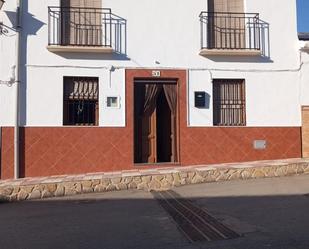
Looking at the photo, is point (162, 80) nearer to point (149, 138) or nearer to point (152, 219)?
point (149, 138)

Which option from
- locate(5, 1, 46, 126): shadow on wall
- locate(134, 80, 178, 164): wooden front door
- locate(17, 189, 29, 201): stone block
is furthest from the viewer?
locate(134, 80, 178, 164): wooden front door

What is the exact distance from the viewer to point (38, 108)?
13.2m

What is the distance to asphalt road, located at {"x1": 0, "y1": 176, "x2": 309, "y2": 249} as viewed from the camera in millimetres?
6301

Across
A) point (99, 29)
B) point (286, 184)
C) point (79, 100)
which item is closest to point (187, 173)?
point (286, 184)

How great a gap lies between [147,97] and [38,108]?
322cm

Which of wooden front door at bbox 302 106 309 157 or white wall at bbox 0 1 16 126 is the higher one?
white wall at bbox 0 1 16 126

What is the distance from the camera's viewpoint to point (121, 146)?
13484 millimetres

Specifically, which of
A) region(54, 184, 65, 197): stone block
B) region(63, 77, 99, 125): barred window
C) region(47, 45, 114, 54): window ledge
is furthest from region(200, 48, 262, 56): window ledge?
region(54, 184, 65, 197): stone block

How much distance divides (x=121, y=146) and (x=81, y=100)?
70.5 inches

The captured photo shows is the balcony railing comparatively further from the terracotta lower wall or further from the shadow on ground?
the shadow on ground

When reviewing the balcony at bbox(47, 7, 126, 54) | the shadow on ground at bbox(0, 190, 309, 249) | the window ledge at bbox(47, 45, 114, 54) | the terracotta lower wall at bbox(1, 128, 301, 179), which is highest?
the balcony at bbox(47, 7, 126, 54)

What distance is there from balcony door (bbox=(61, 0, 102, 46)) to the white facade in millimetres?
399

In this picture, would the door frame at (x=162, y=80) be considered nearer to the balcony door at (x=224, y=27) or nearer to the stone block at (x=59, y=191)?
the balcony door at (x=224, y=27)

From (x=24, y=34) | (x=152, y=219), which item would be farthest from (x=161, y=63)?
(x=152, y=219)
